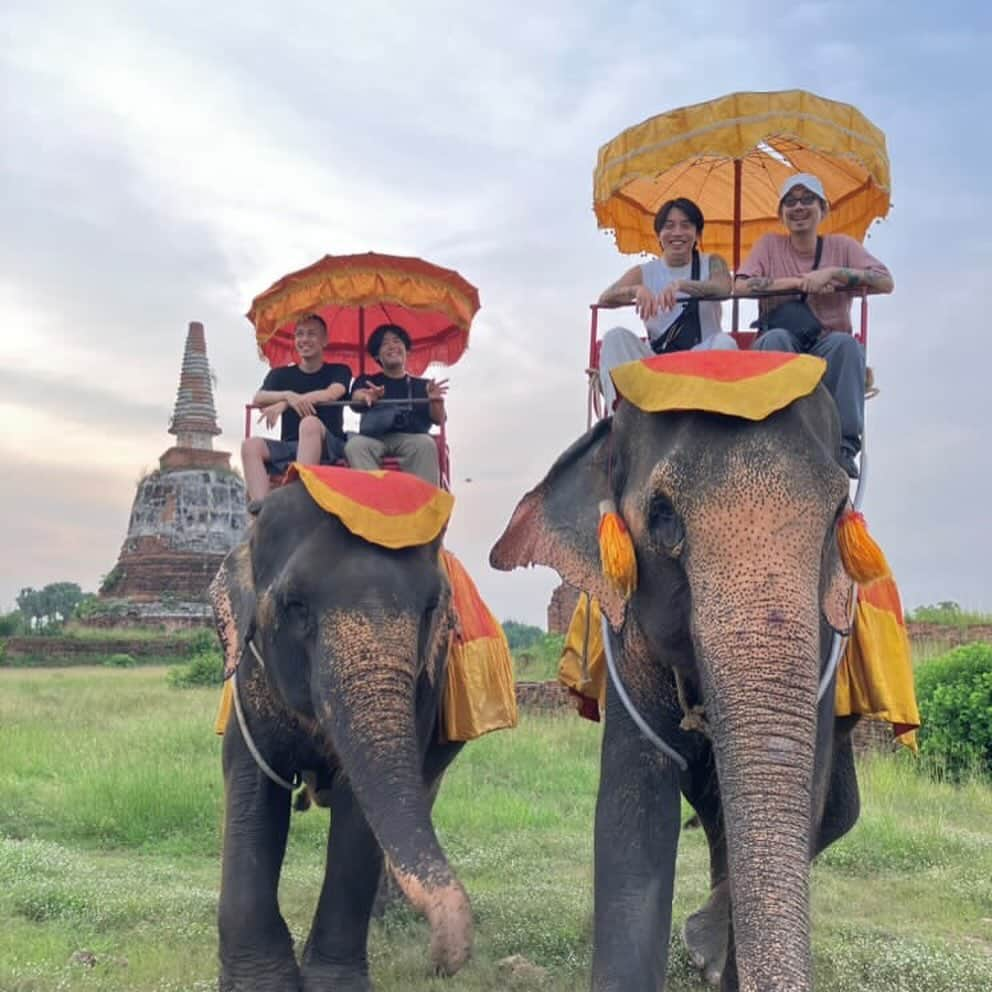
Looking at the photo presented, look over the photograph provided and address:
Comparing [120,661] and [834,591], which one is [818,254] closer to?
[834,591]

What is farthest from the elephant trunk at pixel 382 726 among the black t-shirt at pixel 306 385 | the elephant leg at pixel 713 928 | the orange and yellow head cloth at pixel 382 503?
the black t-shirt at pixel 306 385

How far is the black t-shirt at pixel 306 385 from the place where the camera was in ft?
22.6

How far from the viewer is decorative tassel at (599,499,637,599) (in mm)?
3889

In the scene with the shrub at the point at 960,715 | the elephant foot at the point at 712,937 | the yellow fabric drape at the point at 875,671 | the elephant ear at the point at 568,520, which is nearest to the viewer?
the elephant ear at the point at 568,520

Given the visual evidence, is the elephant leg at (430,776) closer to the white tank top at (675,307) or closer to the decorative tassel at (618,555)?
the decorative tassel at (618,555)

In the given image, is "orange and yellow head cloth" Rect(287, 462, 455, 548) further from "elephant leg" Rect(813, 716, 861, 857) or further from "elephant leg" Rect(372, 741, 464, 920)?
"elephant leg" Rect(813, 716, 861, 857)

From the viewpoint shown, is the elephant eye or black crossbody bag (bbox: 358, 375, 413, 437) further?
black crossbody bag (bbox: 358, 375, 413, 437)

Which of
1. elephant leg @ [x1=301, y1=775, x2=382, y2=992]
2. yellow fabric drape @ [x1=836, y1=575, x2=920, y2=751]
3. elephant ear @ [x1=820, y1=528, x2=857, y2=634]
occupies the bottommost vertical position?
elephant leg @ [x1=301, y1=775, x2=382, y2=992]

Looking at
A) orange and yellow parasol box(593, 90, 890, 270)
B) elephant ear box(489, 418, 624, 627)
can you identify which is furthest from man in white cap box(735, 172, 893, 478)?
elephant ear box(489, 418, 624, 627)

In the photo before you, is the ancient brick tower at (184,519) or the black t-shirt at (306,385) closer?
the black t-shirt at (306,385)

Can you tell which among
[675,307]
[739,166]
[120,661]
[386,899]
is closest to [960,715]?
[386,899]

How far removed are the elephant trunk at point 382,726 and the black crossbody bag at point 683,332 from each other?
5.65 ft

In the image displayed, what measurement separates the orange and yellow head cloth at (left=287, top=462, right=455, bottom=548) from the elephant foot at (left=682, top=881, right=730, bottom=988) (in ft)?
7.66

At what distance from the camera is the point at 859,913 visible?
724 cm
